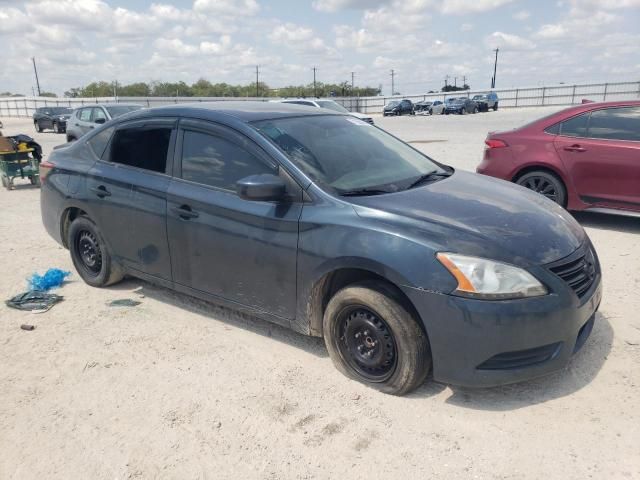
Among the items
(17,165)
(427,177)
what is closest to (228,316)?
(427,177)

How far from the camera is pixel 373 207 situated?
3211 mm

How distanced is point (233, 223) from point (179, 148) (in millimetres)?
877

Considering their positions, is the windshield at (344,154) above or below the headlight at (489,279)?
above

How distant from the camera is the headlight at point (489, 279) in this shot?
2.82 m

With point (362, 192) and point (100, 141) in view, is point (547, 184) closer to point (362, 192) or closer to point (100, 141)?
point (362, 192)

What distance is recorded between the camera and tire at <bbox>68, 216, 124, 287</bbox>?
485 centimetres

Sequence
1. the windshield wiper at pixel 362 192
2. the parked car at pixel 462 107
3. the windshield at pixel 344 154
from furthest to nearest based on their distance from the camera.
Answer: the parked car at pixel 462 107
the windshield at pixel 344 154
the windshield wiper at pixel 362 192

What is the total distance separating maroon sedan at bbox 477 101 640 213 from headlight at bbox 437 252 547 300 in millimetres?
4370

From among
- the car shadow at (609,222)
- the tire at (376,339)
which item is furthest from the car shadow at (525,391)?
the car shadow at (609,222)

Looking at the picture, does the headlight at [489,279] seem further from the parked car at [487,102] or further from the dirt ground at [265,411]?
the parked car at [487,102]

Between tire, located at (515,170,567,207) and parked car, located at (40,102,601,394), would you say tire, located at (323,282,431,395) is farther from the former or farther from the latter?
tire, located at (515,170,567,207)

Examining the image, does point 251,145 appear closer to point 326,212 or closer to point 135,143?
point 326,212

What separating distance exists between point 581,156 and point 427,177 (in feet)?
11.9

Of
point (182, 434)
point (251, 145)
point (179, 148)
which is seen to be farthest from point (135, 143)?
point (182, 434)
